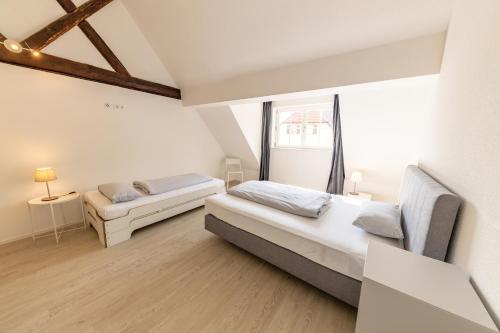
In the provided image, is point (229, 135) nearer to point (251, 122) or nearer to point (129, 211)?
point (251, 122)

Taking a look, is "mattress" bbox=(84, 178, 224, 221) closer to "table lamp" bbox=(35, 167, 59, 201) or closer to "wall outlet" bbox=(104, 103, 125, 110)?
"table lamp" bbox=(35, 167, 59, 201)

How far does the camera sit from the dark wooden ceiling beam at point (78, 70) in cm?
205

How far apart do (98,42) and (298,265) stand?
3853 millimetres

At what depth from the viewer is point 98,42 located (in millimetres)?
2613

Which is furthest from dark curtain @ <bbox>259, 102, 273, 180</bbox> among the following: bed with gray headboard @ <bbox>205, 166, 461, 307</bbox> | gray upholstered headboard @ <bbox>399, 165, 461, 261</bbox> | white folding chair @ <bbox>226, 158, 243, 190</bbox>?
gray upholstered headboard @ <bbox>399, 165, 461, 261</bbox>

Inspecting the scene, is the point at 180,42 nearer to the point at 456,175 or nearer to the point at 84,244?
the point at 84,244

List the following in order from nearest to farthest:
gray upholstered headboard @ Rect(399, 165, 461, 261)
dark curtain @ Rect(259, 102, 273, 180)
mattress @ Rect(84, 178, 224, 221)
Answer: gray upholstered headboard @ Rect(399, 165, 461, 261) < mattress @ Rect(84, 178, 224, 221) < dark curtain @ Rect(259, 102, 273, 180)

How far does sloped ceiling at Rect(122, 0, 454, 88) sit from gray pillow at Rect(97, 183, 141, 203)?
218cm

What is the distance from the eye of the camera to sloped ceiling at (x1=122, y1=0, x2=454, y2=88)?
156 cm

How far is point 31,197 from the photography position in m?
2.33

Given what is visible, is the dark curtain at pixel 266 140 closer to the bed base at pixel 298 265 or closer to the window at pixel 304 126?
the window at pixel 304 126

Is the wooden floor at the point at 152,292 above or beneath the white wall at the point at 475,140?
beneath

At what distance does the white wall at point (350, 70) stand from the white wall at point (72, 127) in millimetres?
1664

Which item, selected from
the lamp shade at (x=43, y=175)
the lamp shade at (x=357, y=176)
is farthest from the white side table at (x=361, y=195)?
the lamp shade at (x=43, y=175)
